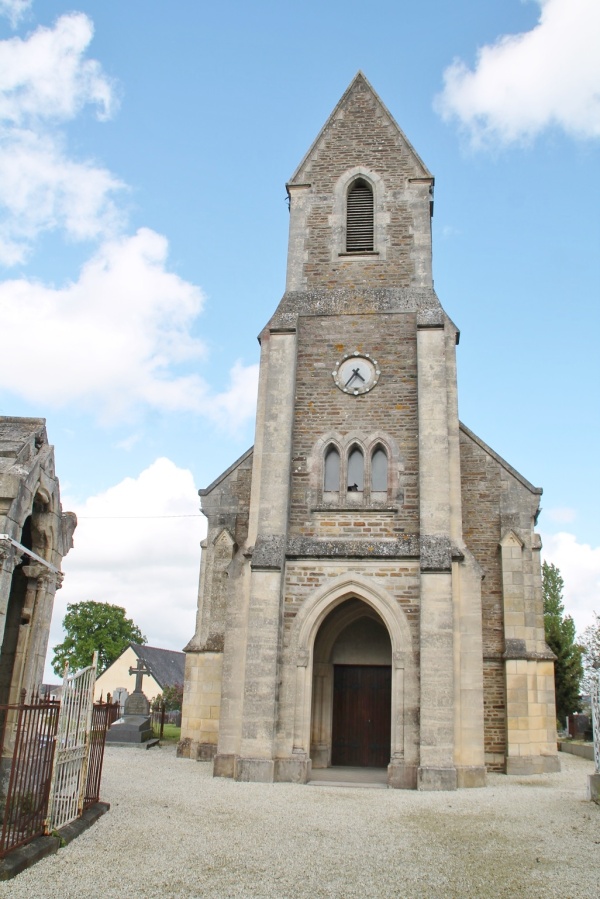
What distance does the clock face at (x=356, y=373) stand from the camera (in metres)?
17.8

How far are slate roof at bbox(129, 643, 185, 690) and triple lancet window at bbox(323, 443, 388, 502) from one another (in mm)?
28584

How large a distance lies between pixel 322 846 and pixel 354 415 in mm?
10264

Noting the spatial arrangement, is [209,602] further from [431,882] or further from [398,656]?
[431,882]

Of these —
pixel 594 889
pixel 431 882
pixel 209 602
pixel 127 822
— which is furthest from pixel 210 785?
pixel 594 889

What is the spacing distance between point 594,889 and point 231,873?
3600 mm

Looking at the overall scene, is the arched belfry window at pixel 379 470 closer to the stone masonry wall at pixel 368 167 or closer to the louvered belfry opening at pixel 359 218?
the stone masonry wall at pixel 368 167

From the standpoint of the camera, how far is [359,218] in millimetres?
19688

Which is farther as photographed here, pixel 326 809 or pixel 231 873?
pixel 326 809

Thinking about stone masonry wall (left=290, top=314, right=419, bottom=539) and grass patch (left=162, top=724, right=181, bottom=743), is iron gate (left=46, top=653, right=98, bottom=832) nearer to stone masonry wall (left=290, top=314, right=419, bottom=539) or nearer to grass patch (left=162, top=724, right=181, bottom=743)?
stone masonry wall (left=290, top=314, right=419, bottom=539)

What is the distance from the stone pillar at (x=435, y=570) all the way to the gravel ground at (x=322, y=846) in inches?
34.7

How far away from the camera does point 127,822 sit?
9906mm

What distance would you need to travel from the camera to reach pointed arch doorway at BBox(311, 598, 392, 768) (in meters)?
17.5

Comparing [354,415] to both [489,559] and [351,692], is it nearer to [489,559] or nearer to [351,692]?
[489,559]

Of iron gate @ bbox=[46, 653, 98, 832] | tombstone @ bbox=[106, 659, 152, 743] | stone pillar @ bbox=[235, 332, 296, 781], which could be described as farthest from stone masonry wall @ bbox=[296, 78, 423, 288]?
tombstone @ bbox=[106, 659, 152, 743]
